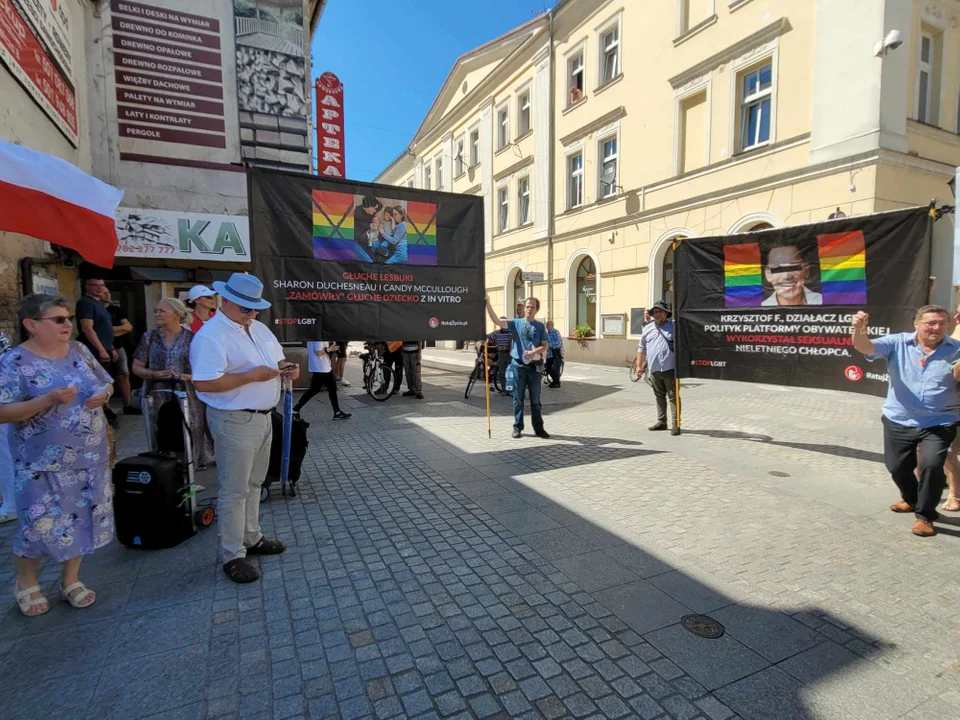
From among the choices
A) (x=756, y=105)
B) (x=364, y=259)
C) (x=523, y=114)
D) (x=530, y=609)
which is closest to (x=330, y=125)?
(x=523, y=114)

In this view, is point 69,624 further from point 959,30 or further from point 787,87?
point 959,30

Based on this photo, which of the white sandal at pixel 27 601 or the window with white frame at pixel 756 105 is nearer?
the white sandal at pixel 27 601

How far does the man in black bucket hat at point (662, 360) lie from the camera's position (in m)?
7.05

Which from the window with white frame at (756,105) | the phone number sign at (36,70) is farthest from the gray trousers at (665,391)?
the phone number sign at (36,70)

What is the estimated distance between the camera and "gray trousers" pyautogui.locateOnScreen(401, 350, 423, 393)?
10.3 metres

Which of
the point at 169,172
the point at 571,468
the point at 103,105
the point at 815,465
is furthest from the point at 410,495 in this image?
the point at 103,105

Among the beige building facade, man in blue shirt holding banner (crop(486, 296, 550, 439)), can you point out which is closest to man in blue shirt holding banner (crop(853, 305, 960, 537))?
man in blue shirt holding banner (crop(486, 296, 550, 439))

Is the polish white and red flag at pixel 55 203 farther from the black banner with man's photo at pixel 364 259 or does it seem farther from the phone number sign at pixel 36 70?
the phone number sign at pixel 36 70

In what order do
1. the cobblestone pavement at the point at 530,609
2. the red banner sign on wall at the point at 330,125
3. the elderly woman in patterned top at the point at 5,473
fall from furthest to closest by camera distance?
the red banner sign on wall at the point at 330,125 < the elderly woman in patterned top at the point at 5,473 < the cobblestone pavement at the point at 530,609

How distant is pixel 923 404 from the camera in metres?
3.80

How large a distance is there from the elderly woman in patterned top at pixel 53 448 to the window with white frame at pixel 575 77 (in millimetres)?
19789

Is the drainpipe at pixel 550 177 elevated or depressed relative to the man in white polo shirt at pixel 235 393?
elevated

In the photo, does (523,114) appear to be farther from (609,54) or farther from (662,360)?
(662,360)

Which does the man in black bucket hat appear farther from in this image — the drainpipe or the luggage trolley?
the drainpipe
